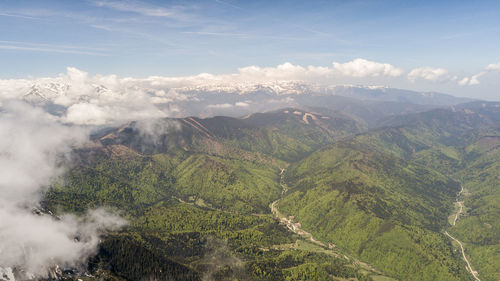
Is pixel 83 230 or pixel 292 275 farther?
pixel 292 275

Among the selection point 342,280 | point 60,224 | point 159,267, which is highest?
point 60,224

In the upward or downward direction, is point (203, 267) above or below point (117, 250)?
below

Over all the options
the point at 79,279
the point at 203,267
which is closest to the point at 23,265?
the point at 79,279

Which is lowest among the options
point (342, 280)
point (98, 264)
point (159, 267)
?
point (342, 280)

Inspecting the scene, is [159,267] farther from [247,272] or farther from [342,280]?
[342,280]

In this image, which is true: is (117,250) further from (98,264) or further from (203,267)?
(203,267)

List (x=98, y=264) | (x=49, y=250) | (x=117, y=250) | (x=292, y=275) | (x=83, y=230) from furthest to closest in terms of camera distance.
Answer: (x=292, y=275) → (x=83, y=230) → (x=117, y=250) → (x=98, y=264) → (x=49, y=250)

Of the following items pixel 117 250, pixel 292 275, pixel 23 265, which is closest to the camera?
pixel 23 265

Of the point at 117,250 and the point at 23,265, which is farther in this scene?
the point at 117,250

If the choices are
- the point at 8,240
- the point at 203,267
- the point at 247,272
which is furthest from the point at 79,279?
the point at 247,272
